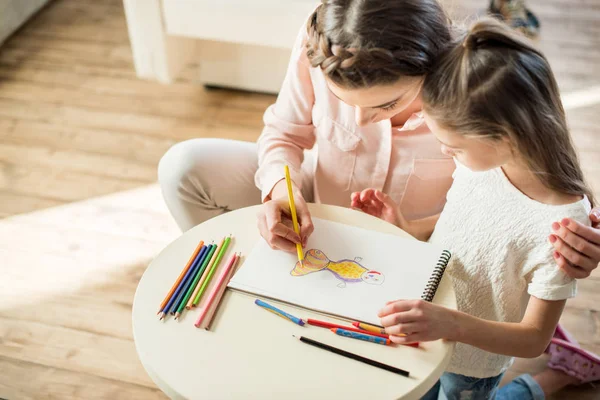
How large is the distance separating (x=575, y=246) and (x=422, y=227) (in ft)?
1.11

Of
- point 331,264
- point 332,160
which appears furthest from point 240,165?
point 331,264

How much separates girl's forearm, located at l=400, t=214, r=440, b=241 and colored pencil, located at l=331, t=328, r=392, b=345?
1.04 ft

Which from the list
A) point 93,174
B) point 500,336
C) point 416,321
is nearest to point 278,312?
point 416,321

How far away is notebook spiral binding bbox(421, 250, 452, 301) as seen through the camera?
0.82 meters

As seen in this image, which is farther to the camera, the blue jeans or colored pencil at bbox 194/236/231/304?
the blue jeans

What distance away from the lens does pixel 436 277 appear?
0.84m

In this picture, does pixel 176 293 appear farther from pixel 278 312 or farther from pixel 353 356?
pixel 353 356

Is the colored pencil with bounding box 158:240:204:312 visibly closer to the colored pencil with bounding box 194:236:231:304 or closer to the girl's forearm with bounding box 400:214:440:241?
the colored pencil with bounding box 194:236:231:304

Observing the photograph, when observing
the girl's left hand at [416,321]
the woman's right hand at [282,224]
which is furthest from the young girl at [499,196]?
the woman's right hand at [282,224]

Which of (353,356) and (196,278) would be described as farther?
(196,278)

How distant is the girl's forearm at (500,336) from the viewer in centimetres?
78

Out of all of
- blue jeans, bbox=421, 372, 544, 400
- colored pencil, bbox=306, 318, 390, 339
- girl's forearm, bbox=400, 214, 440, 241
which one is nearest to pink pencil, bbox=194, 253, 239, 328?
colored pencil, bbox=306, 318, 390, 339

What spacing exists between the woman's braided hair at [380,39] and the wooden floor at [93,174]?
167 mm

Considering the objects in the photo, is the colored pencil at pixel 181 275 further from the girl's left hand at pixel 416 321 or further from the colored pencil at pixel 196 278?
the girl's left hand at pixel 416 321
